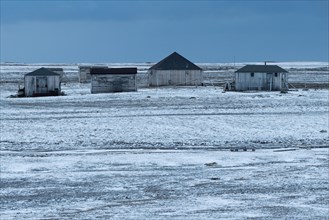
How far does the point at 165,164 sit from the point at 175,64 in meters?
49.0

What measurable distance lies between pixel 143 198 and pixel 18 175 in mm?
4170

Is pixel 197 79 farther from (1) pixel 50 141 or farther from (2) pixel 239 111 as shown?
(1) pixel 50 141

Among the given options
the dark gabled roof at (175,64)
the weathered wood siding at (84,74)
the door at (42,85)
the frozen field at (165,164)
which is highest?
the dark gabled roof at (175,64)

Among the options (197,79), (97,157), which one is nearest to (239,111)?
(97,157)

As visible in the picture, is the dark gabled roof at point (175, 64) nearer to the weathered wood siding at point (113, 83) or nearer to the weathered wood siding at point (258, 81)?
the weathered wood siding at point (258, 81)

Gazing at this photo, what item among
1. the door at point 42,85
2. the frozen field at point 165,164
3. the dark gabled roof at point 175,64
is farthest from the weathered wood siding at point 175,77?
the frozen field at point 165,164

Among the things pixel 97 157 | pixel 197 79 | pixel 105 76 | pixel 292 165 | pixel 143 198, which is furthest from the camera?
pixel 197 79

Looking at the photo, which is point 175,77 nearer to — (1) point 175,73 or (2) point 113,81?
(1) point 175,73

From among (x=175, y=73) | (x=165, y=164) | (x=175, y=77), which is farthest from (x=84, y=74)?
(x=165, y=164)

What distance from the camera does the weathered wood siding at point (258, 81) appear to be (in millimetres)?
56594

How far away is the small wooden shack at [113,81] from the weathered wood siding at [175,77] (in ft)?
34.1

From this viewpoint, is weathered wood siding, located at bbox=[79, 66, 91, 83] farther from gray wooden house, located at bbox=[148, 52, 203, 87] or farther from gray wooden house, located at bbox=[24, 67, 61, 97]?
gray wooden house, located at bbox=[24, 67, 61, 97]

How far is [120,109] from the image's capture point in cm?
3669

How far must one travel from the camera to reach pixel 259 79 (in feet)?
186
